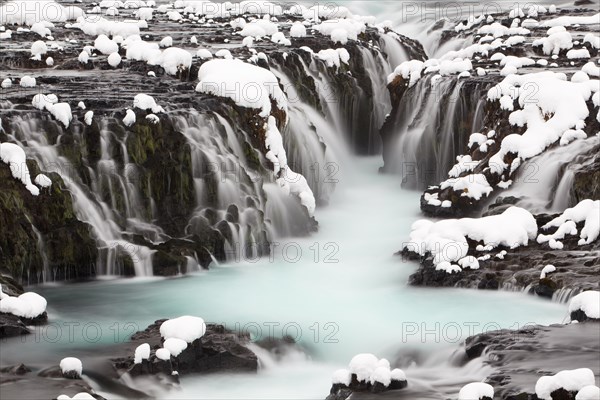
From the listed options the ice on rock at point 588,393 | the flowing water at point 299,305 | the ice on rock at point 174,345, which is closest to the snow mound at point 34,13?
the flowing water at point 299,305

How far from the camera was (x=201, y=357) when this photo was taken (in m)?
11.8

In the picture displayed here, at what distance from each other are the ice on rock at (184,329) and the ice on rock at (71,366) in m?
1.14

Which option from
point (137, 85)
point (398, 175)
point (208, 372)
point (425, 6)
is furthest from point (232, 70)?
point (425, 6)

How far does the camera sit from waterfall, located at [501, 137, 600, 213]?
683 inches

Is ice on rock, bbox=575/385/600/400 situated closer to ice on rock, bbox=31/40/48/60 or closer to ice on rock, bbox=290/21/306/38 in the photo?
ice on rock, bbox=31/40/48/60

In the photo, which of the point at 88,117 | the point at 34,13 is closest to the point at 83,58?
the point at 88,117

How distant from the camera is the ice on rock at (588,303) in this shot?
12180mm

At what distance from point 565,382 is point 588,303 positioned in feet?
8.97

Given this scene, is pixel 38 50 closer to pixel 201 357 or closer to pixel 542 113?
pixel 542 113

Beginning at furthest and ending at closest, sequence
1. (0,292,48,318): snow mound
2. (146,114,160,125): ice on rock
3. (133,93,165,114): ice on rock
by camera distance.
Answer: (133,93,165,114): ice on rock < (146,114,160,125): ice on rock < (0,292,48,318): snow mound

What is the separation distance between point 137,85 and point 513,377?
1100cm

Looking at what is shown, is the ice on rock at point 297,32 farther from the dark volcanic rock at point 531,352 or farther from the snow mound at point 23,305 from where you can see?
the dark volcanic rock at point 531,352

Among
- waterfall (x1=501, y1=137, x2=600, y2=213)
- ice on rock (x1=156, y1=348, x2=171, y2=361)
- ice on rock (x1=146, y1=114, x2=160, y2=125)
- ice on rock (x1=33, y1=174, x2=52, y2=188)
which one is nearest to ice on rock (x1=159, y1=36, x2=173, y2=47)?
ice on rock (x1=146, y1=114, x2=160, y2=125)

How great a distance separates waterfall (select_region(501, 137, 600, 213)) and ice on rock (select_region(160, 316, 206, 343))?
7.46m
